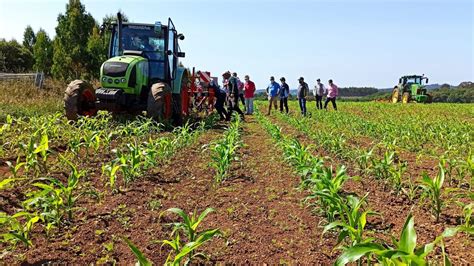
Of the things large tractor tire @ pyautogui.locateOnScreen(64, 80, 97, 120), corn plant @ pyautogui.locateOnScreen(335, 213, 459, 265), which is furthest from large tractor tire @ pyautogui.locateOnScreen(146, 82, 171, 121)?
corn plant @ pyautogui.locateOnScreen(335, 213, 459, 265)

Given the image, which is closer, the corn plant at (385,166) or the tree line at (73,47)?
the corn plant at (385,166)

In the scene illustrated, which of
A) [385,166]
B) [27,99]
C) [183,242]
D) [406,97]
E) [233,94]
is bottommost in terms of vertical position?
[183,242]

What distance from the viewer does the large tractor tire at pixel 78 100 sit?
7.59 m

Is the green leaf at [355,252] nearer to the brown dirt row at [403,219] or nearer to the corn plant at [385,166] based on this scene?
the brown dirt row at [403,219]

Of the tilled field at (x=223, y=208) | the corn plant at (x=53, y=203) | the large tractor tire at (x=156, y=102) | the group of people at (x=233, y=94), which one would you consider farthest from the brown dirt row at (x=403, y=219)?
the group of people at (x=233, y=94)

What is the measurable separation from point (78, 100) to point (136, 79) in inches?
48.9

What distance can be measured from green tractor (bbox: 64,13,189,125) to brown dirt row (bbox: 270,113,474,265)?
490 cm

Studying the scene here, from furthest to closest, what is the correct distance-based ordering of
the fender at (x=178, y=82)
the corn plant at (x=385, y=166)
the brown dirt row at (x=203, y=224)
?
the fender at (x=178, y=82)
the corn plant at (x=385, y=166)
the brown dirt row at (x=203, y=224)

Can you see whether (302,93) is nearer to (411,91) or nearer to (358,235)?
(358,235)

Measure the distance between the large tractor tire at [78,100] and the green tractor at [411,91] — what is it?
1008 inches

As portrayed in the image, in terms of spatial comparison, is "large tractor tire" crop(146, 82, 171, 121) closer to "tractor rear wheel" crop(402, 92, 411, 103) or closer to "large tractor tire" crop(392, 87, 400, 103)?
"tractor rear wheel" crop(402, 92, 411, 103)

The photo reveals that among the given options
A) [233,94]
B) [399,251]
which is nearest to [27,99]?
[233,94]

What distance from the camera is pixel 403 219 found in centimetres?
311

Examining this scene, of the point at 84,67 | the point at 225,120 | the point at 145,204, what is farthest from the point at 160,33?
the point at 84,67
